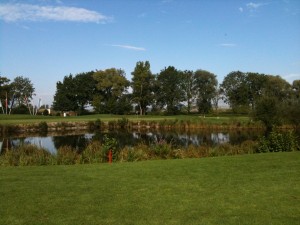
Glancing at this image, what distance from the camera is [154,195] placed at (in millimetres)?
7270

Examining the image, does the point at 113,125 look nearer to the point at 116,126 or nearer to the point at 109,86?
the point at 116,126

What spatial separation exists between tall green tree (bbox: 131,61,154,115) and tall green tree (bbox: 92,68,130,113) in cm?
304

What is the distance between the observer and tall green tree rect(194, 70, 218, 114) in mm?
84562

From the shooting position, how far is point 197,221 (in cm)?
555

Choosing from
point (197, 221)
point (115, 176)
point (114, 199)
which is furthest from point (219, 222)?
point (115, 176)

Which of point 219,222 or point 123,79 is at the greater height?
point 123,79

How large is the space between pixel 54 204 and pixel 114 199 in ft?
3.85

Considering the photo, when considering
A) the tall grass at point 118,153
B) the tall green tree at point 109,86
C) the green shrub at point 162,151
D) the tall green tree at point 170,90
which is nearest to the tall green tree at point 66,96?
the tall green tree at point 109,86

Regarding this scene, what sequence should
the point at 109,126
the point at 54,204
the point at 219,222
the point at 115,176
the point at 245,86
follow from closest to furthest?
the point at 219,222
the point at 54,204
the point at 115,176
the point at 109,126
the point at 245,86

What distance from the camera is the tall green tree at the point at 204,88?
3329 inches

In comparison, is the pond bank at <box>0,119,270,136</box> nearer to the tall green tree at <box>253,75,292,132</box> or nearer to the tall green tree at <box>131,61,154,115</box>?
the tall green tree at <box>253,75,292,132</box>

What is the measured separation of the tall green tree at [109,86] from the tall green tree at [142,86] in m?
3.04

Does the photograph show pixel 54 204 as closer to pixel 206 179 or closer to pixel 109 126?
pixel 206 179

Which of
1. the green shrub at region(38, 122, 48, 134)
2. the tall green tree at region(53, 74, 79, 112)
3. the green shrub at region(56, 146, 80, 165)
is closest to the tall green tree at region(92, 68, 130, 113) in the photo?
the tall green tree at region(53, 74, 79, 112)
